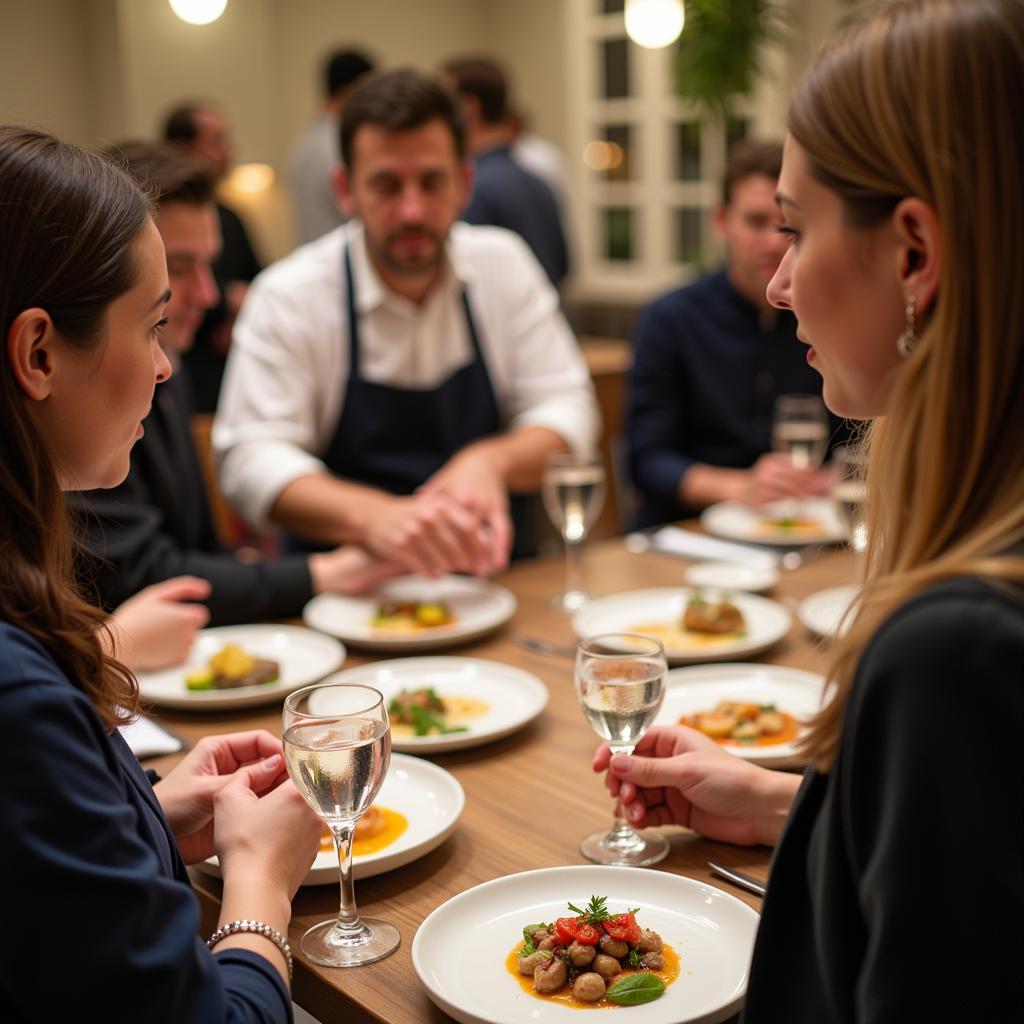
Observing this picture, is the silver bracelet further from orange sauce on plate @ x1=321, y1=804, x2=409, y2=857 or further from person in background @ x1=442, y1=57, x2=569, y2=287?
person in background @ x1=442, y1=57, x2=569, y2=287

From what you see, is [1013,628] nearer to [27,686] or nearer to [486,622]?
[27,686]

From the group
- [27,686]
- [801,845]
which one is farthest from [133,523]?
[801,845]

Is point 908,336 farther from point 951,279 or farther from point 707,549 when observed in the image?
point 707,549

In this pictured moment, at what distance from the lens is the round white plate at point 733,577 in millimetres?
2277

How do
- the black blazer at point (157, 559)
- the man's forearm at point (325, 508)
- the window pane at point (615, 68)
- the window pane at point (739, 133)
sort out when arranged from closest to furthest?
the black blazer at point (157, 559)
the man's forearm at point (325, 508)
the window pane at point (739, 133)
the window pane at point (615, 68)

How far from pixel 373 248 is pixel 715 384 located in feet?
3.45

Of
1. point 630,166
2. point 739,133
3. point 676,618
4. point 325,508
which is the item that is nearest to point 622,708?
point 676,618

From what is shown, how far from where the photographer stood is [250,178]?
7.54m

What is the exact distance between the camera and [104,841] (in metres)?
0.91

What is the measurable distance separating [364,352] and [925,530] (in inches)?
89.9

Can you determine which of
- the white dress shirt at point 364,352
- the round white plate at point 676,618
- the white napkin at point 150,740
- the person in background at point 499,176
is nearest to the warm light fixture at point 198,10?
the person in background at point 499,176

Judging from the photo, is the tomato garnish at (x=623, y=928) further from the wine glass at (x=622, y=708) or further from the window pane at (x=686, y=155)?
the window pane at (x=686, y=155)

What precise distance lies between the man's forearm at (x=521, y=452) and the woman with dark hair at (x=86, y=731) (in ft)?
5.22

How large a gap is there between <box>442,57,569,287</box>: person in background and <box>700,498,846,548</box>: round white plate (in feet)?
9.64
